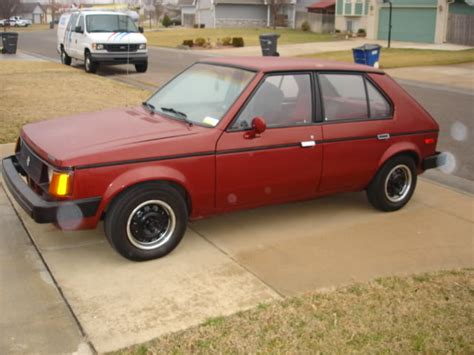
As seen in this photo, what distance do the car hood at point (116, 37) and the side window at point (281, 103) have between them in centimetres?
1415

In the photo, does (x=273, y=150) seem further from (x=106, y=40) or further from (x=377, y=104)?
(x=106, y=40)

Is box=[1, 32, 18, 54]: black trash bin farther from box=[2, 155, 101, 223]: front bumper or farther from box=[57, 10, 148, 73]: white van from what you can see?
box=[2, 155, 101, 223]: front bumper

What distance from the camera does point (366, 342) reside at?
3.47 metres

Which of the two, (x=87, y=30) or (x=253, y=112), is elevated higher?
(x=87, y=30)

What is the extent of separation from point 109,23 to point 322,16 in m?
36.6

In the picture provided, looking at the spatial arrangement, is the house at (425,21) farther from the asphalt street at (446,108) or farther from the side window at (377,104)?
the side window at (377,104)

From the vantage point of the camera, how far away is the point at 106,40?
18250 mm

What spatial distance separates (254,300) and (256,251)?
2.96 ft

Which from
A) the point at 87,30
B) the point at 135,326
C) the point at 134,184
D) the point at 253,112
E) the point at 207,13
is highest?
the point at 207,13

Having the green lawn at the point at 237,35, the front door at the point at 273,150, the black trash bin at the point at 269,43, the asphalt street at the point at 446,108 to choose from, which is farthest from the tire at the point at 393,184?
the green lawn at the point at 237,35

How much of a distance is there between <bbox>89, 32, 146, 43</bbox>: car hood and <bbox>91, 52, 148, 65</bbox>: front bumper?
400mm

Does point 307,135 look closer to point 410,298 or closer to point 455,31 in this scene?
point 410,298

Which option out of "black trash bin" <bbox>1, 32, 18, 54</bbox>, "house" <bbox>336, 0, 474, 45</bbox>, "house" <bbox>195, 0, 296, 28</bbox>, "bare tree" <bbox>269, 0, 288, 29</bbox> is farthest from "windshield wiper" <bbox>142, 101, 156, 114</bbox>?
"house" <bbox>195, 0, 296, 28</bbox>

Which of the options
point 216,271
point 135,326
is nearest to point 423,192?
point 216,271
